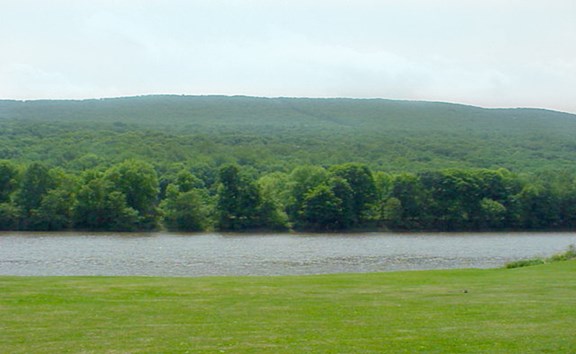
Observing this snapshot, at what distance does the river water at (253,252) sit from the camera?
42438 millimetres

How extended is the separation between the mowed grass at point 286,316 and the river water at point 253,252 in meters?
15.1

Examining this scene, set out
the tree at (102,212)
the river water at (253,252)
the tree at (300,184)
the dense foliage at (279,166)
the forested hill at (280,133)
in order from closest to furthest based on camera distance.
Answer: the river water at (253,252)
the tree at (102,212)
the dense foliage at (279,166)
the tree at (300,184)
the forested hill at (280,133)

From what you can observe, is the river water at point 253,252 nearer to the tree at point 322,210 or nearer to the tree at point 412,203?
the tree at point 322,210

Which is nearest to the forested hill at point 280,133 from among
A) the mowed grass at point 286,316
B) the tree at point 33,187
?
the tree at point 33,187

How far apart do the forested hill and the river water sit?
39.3 metres

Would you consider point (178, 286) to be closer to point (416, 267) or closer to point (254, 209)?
point (416, 267)

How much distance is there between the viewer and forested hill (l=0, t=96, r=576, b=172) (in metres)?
122

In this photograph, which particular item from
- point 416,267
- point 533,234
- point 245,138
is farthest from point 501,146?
point 416,267

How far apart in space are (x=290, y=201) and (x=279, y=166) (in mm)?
33224

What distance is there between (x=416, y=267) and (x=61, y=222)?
48.9 m

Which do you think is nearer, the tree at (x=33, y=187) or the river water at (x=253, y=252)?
the river water at (x=253, y=252)

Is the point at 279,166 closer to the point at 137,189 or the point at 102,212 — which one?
the point at 137,189

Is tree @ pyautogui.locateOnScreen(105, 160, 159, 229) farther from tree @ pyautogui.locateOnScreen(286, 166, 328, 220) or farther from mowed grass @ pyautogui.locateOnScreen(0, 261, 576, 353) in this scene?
mowed grass @ pyautogui.locateOnScreen(0, 261, 576, 353)

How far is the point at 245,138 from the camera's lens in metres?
148
